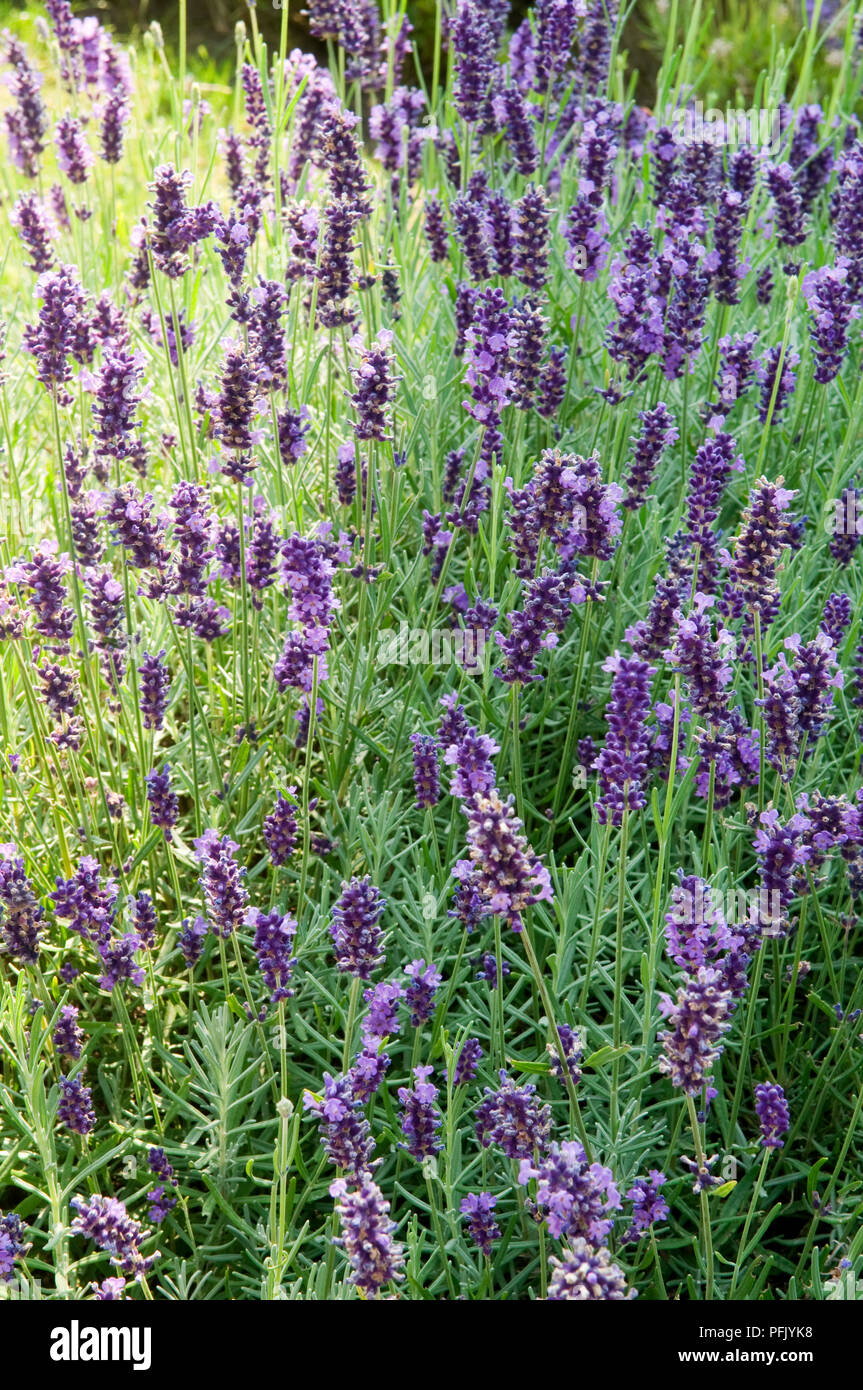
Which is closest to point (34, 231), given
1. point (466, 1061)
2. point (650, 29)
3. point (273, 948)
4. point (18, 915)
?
point (18, 915)

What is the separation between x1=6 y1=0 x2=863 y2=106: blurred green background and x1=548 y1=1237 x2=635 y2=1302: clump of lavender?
25.8ft

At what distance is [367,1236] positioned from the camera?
152 cm

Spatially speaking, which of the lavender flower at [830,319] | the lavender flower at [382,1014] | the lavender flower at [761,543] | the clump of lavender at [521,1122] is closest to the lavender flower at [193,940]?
the lavender flower at [382,1014]

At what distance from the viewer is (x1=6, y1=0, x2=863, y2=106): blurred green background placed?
8727mm

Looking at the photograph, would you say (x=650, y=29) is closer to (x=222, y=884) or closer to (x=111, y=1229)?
(x=222, y=884)

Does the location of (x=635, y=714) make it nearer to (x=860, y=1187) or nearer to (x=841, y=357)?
(x=860, y=1187)

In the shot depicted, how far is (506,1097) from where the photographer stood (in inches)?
69.2

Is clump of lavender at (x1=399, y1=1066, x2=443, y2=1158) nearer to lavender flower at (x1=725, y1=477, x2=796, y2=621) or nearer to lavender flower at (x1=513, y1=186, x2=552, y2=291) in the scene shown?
lavender flower at (x1=725, y1=477, x2=796, y2=621)

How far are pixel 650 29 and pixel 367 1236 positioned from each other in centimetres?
1031

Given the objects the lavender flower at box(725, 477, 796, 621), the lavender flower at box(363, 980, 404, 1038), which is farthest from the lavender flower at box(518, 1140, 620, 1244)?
the lavender flower at box(725, 477, 796, 621)

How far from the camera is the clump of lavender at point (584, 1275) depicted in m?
1.41

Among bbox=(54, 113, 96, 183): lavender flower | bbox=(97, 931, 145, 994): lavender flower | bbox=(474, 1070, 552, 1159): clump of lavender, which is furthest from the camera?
bbox=(54, 113, 96, 183): lavender flower

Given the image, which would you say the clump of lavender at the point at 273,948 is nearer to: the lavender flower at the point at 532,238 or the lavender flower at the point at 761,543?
the lavender flower at the point at 761,543

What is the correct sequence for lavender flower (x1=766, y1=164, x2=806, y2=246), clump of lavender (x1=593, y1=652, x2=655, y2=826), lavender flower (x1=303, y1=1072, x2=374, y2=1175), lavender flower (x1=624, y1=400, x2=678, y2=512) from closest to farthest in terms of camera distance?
lavender flower (x1=303, y1=1072, x2=374, y2=1175) → clump of lavender (x1=593, y1=652, x2=655, y2=826) → lavender flower (x1=624, y1=400, x2=678, y2=512) → lavender flower (x1=766, y1=164, x2=806, y2=246)
